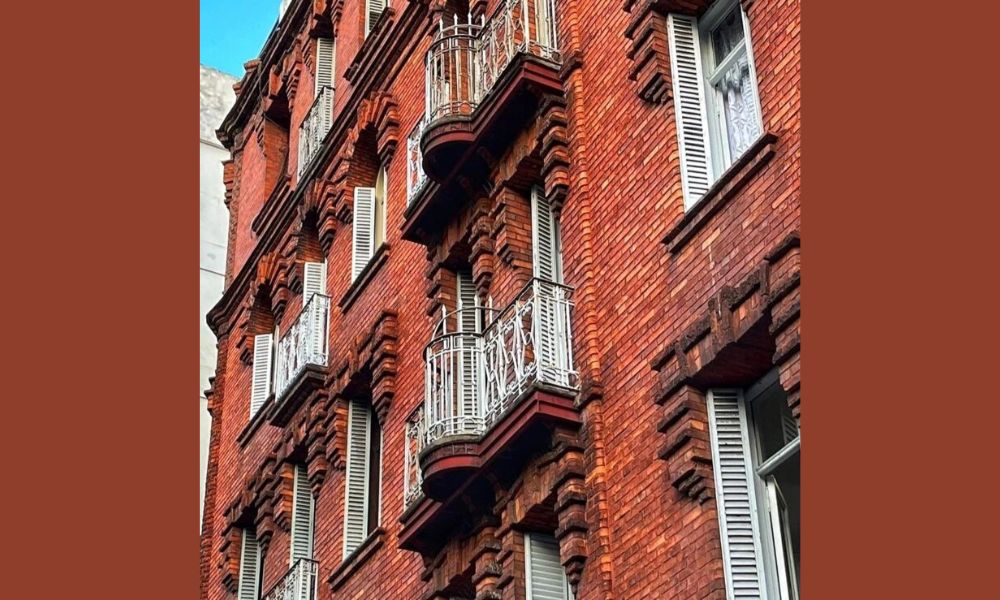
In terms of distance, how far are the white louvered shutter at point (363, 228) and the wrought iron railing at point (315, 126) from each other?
2.25m

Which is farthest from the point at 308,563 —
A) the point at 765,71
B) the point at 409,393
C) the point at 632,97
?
the point at 765,71

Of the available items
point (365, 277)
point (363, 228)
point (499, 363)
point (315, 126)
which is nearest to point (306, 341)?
point (365, 277)

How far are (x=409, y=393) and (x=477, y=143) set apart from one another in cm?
346

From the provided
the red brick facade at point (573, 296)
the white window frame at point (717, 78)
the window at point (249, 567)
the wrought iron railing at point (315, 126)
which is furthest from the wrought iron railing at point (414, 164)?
the window at point (249, 567)

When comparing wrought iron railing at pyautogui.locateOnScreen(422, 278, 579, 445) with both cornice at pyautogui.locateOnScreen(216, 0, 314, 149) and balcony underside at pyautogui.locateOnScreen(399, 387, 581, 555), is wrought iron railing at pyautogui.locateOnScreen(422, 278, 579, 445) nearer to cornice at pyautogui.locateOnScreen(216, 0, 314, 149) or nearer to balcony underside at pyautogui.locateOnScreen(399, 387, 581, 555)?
balcony underside at pyautogui.locateOnScreen(399, 387, 581, 555)

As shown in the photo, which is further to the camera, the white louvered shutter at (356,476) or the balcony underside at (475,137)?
the white louvered shutter at (356,476)

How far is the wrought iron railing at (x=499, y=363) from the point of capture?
1548 centimetres

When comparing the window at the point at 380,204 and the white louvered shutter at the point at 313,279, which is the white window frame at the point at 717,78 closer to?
the window at the point at 380,204

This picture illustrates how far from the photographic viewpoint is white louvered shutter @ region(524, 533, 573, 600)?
50.9ft

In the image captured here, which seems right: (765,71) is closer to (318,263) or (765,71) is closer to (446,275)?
(446,275)

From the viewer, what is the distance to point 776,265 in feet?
42.3

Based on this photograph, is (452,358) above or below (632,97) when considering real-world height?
below

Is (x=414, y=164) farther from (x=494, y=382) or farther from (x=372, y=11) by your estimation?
(x=372, y=11)

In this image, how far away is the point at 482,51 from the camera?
62.9 feet
